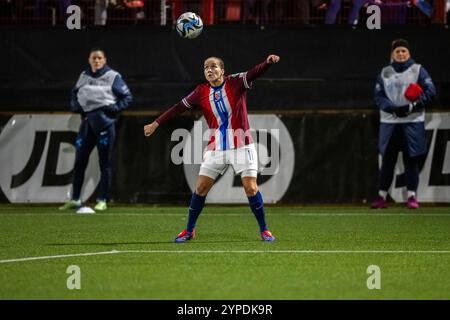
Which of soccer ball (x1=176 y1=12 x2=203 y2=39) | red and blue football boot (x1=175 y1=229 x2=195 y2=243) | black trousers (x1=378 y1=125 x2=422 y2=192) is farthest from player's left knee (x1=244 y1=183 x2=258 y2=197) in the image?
black trousers (x1=378 y1=125 x2=422 y2=192)

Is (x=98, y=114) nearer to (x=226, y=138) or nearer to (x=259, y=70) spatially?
(x=226, y=138)

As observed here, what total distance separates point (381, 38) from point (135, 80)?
3.98 meters

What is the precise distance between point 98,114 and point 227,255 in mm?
6140

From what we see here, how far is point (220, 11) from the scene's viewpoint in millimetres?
17891

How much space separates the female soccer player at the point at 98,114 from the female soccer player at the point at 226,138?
4409 mm

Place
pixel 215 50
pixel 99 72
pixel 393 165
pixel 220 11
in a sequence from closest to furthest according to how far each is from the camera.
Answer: pixel 99 72 → pixel 393 165 → pixel 215 50 → pixel 220 11

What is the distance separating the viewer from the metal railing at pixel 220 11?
17469 mm

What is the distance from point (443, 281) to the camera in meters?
8.46

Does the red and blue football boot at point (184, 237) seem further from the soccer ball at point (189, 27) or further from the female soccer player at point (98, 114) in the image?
the female soccer player at point (98, 114)

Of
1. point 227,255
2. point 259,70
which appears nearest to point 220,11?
point 259,70

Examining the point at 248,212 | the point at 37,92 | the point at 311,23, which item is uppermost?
the point at 311,23

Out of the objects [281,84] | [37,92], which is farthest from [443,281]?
[37,92]

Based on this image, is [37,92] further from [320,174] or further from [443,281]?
[443,281]
